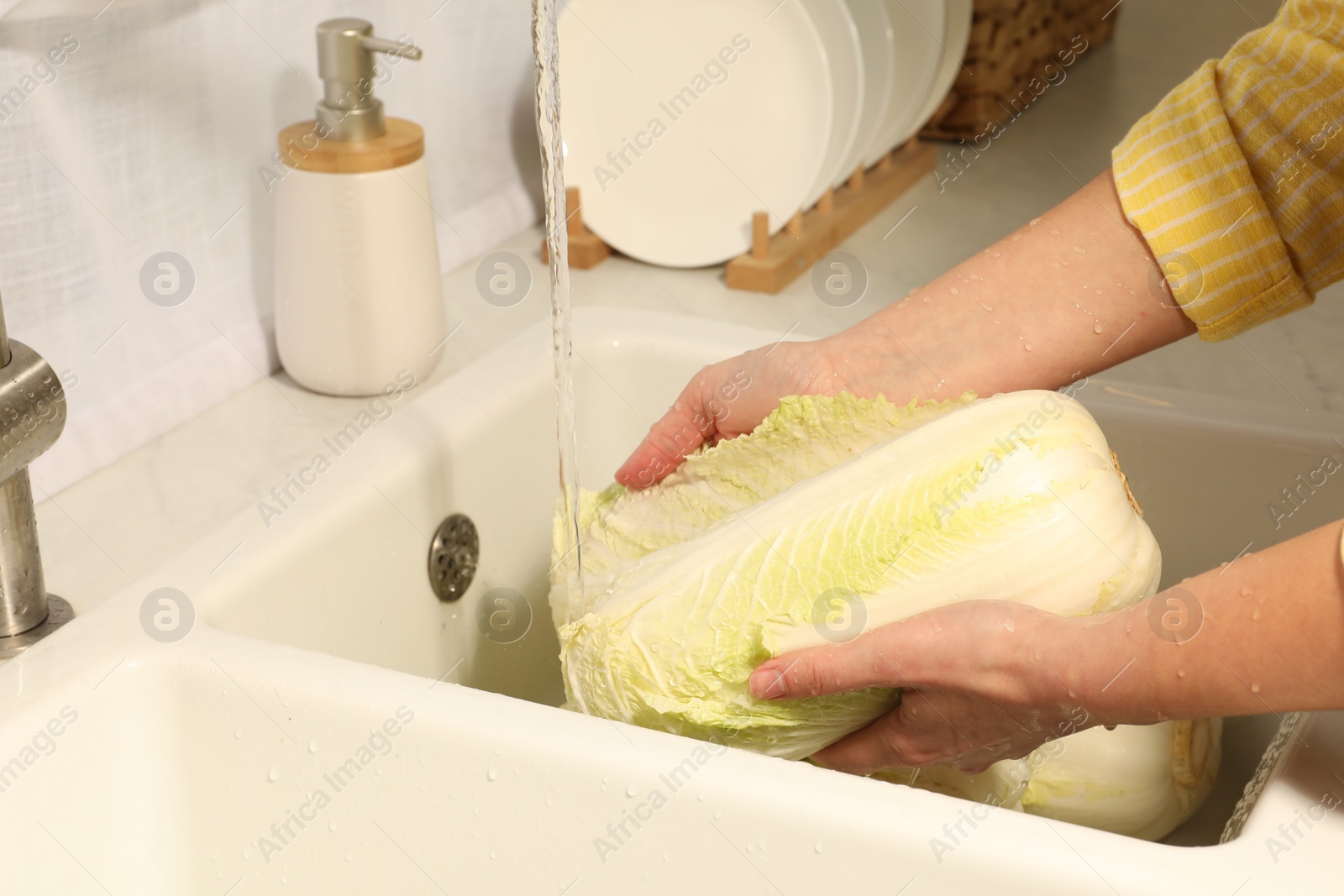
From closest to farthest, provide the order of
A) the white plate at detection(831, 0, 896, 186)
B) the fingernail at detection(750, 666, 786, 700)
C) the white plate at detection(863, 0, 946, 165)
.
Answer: the fingernail at detection(750, 666, 786, 700)
the white plate at detection(831, 0, 896, 186)
the white plate at detection(863, 0, 946, 165)

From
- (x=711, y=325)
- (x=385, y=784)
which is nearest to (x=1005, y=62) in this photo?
(x=711, y=325)

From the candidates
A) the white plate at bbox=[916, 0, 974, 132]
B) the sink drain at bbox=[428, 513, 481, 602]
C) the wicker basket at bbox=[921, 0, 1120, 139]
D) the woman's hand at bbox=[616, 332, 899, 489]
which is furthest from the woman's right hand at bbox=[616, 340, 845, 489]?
the wicker basket at bbox=[921, 0, 1120, 139]

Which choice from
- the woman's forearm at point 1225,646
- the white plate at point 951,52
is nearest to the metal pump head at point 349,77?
the woman's forearm at point 1225,646

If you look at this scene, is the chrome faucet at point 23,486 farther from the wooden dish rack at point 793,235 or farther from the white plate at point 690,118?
the white plate at point 690,118

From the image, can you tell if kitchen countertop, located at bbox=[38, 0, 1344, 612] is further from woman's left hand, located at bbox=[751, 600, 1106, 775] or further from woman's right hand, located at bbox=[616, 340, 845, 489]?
woman's left hand, located at bbox=[751, 600, 1106, 775]

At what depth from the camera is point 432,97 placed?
137 centimetres

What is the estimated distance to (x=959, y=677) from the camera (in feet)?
2.05

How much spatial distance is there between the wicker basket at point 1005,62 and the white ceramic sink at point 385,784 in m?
1.20

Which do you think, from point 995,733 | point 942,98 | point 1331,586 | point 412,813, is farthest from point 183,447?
point 942,98

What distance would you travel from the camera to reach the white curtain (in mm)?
931

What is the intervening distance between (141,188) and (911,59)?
98cm

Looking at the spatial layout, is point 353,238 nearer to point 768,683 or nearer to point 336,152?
point 336,152

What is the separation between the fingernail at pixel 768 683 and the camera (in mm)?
655

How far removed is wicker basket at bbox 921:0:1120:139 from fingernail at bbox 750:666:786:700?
1.36 m
